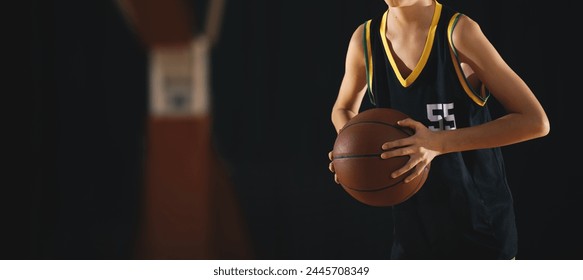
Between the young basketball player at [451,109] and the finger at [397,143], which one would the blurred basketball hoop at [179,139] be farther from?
the finger at [397,143]

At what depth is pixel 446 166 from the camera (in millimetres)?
1111

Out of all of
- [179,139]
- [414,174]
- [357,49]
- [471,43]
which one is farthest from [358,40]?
[179,139]

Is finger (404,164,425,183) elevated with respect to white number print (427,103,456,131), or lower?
lower

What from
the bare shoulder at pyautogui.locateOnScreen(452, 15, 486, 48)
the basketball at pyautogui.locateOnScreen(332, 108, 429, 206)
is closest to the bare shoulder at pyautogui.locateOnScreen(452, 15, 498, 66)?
the bare shoulder at pyautogui.locateOnScreen(452, 15, 486, 48)

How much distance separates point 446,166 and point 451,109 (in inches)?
4.4

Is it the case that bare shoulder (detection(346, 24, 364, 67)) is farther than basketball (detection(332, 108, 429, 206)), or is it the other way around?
bare shoulder (detection(346, 24, 364, 67))

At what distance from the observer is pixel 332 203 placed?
6.04 feet

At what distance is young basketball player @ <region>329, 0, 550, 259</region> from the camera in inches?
40.1

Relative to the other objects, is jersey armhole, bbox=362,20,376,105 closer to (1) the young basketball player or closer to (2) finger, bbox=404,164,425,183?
(1) the young basketball player

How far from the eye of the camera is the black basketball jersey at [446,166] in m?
1.08

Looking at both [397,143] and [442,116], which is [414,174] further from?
[442,116]

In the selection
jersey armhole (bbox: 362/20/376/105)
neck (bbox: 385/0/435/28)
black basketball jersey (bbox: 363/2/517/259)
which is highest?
neck (bbox: 385/0/435/28)
